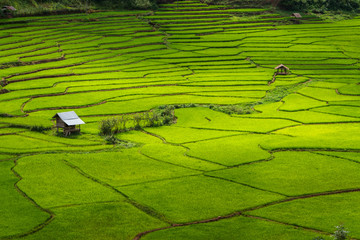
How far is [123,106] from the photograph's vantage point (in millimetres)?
42938

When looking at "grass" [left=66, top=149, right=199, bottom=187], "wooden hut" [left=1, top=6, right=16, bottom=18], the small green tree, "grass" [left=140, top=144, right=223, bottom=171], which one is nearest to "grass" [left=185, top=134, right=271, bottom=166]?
"grass" [left=140, top=144, right=223, bottom=171]

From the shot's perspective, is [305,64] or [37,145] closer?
[37,145]

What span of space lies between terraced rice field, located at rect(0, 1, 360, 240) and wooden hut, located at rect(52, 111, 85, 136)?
97 centimetres

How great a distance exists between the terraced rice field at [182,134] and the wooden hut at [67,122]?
97 centimetres

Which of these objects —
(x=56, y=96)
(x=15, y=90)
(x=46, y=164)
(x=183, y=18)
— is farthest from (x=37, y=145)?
(x=183, y=18)

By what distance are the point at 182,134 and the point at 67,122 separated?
296 inches

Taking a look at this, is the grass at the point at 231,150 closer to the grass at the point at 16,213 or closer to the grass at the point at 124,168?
the grass at the point at 124,168

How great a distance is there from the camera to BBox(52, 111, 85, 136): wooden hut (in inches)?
1329

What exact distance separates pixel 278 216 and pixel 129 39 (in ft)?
177

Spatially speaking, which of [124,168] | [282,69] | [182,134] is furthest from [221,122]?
[282,69]

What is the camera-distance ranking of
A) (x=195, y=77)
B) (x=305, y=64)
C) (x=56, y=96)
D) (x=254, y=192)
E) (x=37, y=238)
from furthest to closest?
(x=305, y=64) < (x=195, y=77) < (x=56, y=96) < (x=254, y=192) < (x=37, y=238)

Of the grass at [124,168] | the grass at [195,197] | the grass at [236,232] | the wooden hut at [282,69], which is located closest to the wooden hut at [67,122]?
the grass at [124,168]

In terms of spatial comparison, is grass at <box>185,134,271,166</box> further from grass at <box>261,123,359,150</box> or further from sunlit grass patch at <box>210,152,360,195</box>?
grass at <box>261,123,359,150</box>

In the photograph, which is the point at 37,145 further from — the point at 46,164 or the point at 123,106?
the point at 123,106
